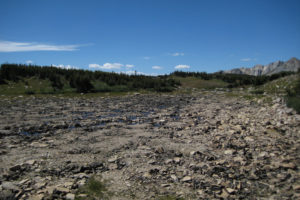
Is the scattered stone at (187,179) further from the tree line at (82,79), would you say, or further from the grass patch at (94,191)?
the tree line at (82,79)

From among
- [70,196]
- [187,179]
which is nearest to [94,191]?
[70,196]

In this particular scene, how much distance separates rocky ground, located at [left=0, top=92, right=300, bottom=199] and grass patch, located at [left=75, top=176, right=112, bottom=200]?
0.33 feet

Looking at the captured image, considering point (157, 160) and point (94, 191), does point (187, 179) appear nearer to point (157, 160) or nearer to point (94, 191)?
point (157, 160)

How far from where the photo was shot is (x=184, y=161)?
6645 mm

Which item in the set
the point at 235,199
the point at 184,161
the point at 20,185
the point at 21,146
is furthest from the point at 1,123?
the point at 235,199

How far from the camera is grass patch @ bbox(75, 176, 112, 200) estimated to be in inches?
188

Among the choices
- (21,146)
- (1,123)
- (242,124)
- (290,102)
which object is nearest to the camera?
(21,146)

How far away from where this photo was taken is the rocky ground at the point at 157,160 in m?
5.02

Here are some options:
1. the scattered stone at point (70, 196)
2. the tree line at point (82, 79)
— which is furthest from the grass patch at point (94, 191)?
the tree line at point (82, 79)

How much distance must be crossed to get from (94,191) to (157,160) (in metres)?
2.39

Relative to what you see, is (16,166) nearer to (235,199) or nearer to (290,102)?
(235,199)

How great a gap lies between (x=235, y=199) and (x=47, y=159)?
564 centimetres

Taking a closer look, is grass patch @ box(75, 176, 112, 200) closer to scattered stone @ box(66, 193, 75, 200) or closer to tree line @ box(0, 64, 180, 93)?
scattered stone @ box(66, 193, 75, 200)

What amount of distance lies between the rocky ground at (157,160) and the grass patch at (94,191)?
4.0 inches
